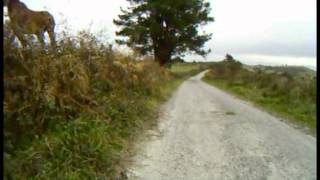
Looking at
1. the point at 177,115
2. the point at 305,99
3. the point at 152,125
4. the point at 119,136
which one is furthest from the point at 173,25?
the point at 119,136

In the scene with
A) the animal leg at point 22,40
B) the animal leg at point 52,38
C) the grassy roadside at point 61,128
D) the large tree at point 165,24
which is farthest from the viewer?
the large tree at point 165,24

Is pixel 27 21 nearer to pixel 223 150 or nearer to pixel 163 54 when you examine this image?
pixel 223 150

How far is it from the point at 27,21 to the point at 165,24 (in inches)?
1146

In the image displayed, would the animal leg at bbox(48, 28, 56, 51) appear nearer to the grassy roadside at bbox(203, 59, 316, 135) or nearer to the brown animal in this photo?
the brown animal

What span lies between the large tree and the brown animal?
24.7 m

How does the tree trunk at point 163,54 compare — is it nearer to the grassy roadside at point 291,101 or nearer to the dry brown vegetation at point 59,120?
the grassy roadside at point 291,101

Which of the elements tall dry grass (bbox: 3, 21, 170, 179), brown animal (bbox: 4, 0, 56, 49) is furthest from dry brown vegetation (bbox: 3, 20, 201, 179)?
brown animal (bbox: 4, 0, 56, 49)

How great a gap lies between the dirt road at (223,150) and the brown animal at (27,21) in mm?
2608

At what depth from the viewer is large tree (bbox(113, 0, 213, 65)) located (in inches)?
1401

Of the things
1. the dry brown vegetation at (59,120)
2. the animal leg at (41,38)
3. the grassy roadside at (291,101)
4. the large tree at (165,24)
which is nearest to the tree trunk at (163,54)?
the large tree at (165,24)

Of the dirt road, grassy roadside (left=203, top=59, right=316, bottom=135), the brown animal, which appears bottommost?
grassy roadside (left=203, top=59, right=316, bottom=135)

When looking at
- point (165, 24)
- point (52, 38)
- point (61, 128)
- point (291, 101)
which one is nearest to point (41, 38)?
point (52, 38)

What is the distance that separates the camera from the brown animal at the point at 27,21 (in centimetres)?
752

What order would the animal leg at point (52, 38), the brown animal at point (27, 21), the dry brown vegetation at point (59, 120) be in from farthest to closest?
the animal leg at point (52, 38), the brown animal at point (27, 21), the dry brown vegetation at point (59, 120)
